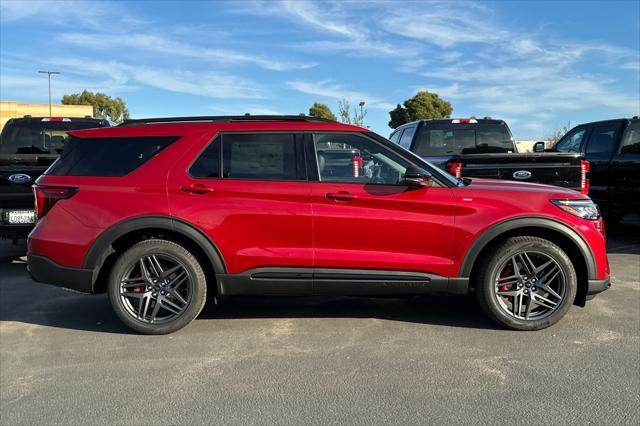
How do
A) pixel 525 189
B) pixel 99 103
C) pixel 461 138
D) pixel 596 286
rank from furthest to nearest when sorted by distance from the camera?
1. pixel 99 103
2. pixel 461 138
3. pixel 525 189
4. pixel 596 286

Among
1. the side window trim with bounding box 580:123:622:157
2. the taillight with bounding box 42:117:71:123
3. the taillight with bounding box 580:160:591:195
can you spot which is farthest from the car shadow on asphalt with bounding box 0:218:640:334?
the side window trim with bounding box 580:123:622:157

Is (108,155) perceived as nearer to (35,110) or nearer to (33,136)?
(33,136)

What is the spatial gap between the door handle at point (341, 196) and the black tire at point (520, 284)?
4.20 feet

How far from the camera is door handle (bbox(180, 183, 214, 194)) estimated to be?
438 cm

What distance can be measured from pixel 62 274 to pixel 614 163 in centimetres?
839

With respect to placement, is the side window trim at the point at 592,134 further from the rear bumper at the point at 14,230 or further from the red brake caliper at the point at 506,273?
the rear bumper at the point at 14,230

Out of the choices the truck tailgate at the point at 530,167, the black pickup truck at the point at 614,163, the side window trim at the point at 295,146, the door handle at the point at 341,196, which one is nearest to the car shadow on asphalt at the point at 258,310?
the door handle at the point at 341,196

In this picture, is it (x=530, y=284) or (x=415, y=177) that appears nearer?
(x=415, y=177)

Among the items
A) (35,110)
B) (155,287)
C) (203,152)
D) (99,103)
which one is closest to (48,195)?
(155,287)

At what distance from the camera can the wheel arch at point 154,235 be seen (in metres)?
4.36

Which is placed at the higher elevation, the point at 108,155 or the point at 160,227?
the point at 108,155

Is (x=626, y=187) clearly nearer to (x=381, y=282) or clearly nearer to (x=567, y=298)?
(x=567, y=298)

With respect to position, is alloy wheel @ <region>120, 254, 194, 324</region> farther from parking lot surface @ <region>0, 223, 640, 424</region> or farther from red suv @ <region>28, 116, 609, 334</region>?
parking lot surface @ <region>0, 223, 640, 424</region>

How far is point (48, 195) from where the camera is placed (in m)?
4.45
